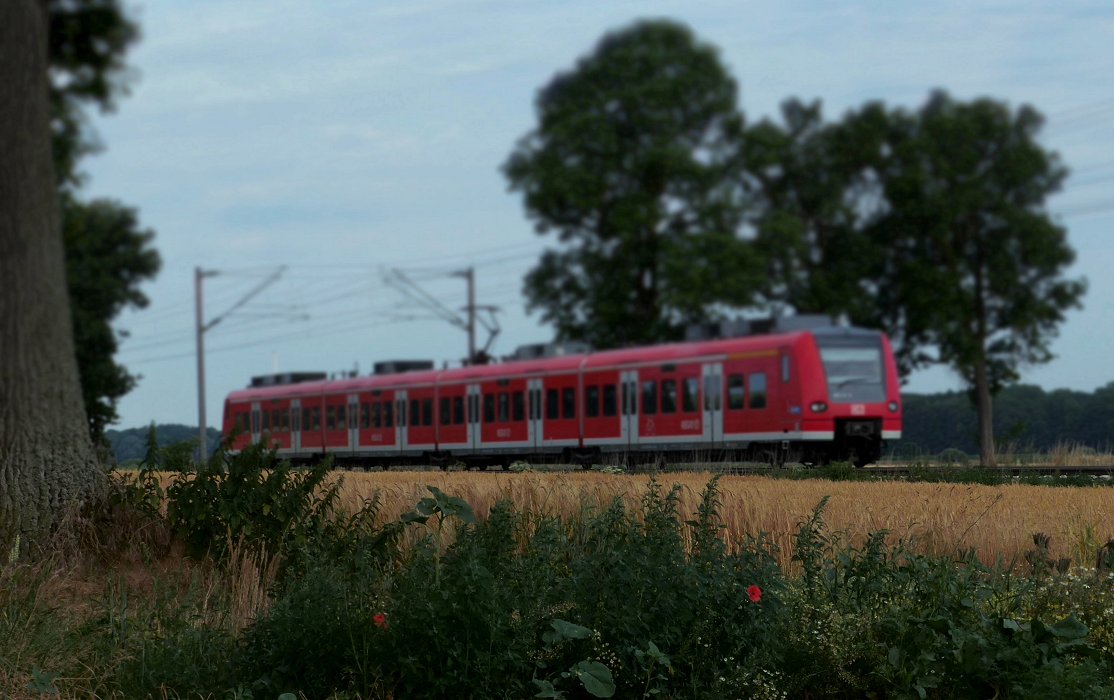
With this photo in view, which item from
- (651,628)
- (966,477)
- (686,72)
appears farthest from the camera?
(686,72)

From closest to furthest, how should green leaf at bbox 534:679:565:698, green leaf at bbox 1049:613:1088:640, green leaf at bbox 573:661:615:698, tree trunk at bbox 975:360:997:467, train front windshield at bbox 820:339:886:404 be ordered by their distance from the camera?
green leaf at bbox 573:661:615:698 → green leaf at bbox 534:679:565:698 → green leaf at bbox 1049:613:1088:640 → train front windshield at bbox 820:339:886:404 → tree trunk at bbox 975:360:997:467

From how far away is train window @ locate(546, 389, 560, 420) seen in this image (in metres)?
35.8

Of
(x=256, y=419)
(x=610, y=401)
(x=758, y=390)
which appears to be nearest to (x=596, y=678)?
(x=758, y=390)

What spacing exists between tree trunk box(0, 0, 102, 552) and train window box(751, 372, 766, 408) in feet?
61.6

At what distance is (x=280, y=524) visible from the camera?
10.7 meters

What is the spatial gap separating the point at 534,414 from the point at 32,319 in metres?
24.4

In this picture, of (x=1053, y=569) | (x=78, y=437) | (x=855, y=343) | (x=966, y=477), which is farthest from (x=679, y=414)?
(x=1053, y=569)

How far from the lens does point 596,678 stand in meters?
6.91

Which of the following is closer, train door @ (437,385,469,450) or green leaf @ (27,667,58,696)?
green leaf @ (27,667,58,696)

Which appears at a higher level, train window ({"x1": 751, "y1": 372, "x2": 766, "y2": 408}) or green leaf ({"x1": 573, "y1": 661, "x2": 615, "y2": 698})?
train window ({"x1": 751, "y1": 372, "x2": 766, "y2": 408})

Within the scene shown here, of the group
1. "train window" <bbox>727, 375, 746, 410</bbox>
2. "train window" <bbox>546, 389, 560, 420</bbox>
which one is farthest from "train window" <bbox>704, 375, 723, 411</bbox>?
"train window" <bbox>546, 389, 560, 420</bbox>

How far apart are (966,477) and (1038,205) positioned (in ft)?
118

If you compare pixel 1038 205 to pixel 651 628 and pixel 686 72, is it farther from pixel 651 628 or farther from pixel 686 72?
pixel 651 628

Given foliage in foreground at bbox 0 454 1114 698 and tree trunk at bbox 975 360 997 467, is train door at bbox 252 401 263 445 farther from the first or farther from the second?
foliage in foreground at bbox 0 454 1114 698
